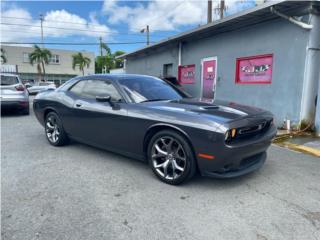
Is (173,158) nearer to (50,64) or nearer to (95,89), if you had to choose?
(95,89)

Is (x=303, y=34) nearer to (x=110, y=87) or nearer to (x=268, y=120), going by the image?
(x=268, y=120)

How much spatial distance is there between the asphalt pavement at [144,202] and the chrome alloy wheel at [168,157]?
19 centimetres

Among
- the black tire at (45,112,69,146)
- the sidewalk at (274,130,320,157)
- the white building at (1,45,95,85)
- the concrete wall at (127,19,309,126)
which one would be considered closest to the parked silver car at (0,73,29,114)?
the black tire at (45,112,69,146)

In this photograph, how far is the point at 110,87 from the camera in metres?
4.02

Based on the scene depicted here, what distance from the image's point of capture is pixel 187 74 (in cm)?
1066

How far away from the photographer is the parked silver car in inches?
341

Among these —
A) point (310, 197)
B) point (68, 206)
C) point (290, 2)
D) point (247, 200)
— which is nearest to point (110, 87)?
point (68, 206)

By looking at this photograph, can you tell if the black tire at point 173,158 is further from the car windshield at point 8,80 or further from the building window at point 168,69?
the building window at point 168,69

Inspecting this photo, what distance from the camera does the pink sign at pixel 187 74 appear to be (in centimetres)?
1031

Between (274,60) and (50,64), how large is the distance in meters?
42.4

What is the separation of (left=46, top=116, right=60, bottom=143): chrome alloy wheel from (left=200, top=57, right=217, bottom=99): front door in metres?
5.91

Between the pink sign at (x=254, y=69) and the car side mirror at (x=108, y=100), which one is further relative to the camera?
the pink sign at (x=254, y=69)

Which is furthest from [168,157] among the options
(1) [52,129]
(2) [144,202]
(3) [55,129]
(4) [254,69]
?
(4) [254,69]

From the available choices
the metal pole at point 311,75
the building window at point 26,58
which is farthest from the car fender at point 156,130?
the building window at point 26,58
